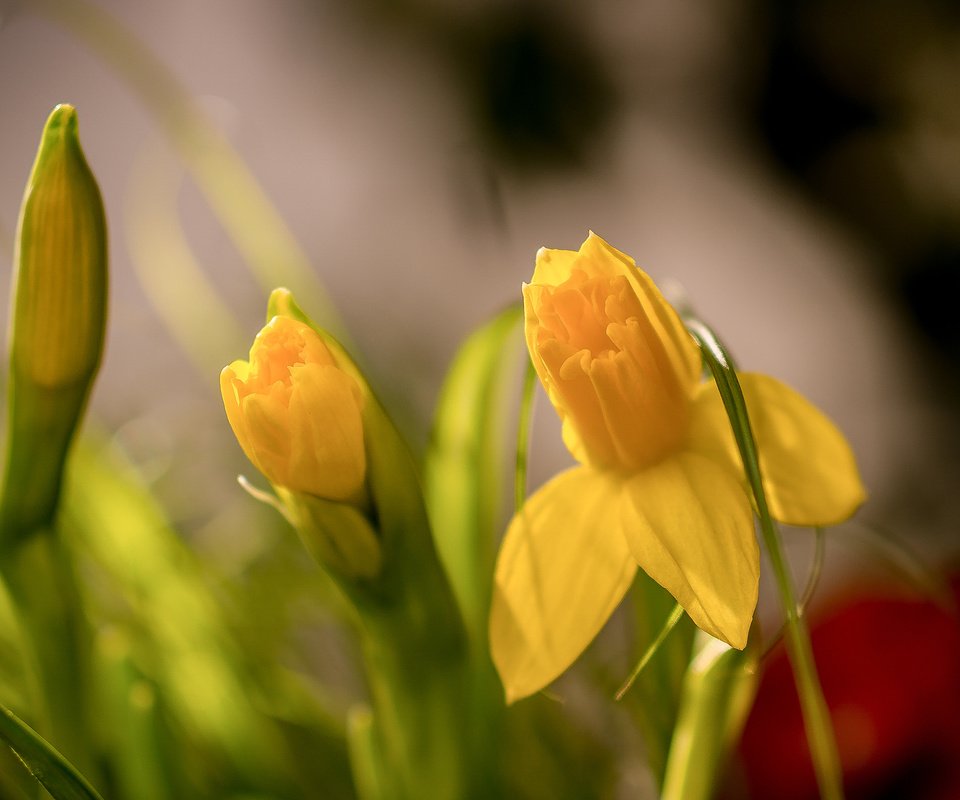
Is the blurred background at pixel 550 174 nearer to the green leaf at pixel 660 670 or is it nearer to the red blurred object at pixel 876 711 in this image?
the red blurred object at pixel 876 711

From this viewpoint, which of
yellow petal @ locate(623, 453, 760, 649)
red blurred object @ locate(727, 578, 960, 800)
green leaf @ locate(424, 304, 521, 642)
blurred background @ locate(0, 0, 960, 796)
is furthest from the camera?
blurred background @ locate(0, 0, 960, 796)

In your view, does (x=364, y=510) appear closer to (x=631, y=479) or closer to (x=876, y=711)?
(x=631, y=479)

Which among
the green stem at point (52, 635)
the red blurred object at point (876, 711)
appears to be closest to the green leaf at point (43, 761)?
the green stem at point (52, 635)

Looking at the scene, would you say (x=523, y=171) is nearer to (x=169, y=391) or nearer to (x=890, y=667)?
(x=169, y=391)

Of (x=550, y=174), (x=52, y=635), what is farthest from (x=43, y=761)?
(x=550, y=174)

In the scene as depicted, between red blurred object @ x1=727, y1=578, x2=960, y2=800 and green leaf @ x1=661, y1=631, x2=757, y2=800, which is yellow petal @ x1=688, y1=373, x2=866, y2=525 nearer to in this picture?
green leaf @ x1=661, y1=631, x2=757, y2=800

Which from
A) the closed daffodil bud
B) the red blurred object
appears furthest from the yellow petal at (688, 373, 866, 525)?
the red blurred object

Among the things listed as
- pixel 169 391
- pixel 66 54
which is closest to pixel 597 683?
pixel 169 391
